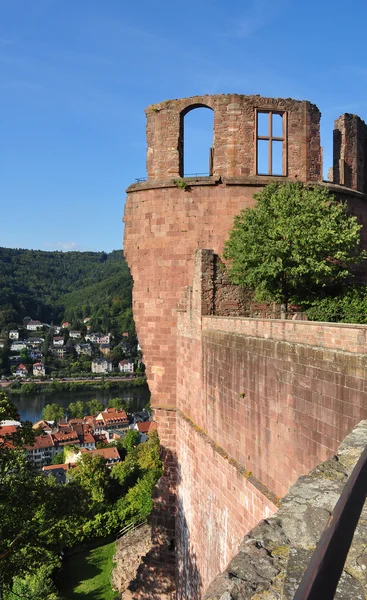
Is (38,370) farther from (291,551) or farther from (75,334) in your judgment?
(291,551)

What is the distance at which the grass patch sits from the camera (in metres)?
25.9

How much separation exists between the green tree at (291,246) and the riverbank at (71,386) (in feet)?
314

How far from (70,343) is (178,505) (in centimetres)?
14263

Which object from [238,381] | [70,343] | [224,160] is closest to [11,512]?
[238,381]

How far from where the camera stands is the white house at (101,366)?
125438 mm

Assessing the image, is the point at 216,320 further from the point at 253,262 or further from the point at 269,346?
the point at 269,346

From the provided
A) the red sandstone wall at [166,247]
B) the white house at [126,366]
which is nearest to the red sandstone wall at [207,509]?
the red sandstone wall at [166,247]

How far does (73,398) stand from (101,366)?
2552 centimetres

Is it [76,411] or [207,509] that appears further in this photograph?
[76,411]

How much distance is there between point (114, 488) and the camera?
130 ft

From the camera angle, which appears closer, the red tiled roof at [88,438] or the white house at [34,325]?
the red tiled roof at [88,438]

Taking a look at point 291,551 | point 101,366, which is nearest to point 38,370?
point 101,366

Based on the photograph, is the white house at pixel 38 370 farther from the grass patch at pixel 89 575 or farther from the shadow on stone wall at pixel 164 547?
the shadow on stone wall at pixel 164 547

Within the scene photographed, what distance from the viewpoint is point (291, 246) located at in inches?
443
